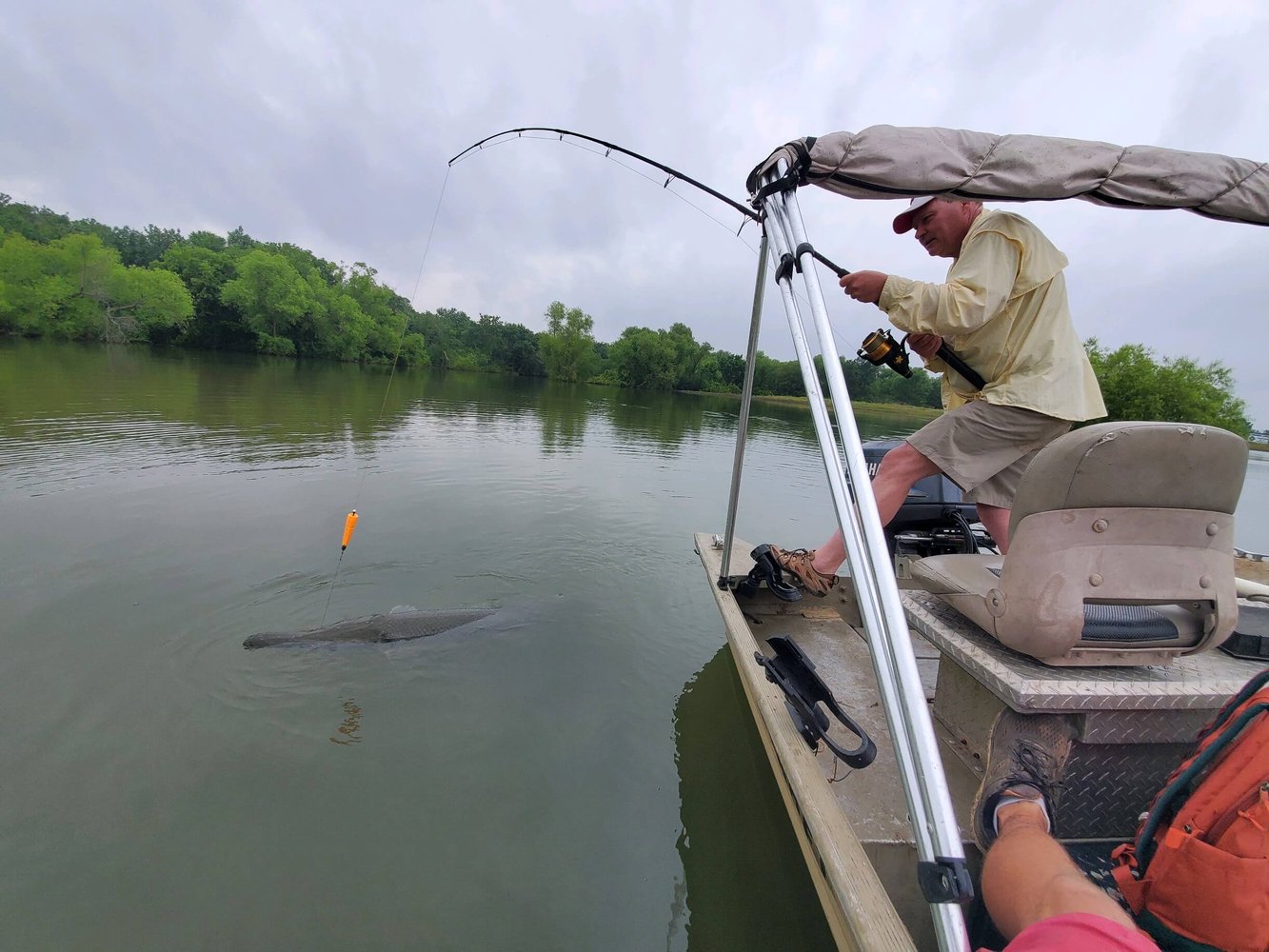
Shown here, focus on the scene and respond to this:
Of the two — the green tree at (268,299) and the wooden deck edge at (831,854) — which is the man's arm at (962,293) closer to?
the wooden deck edge at (831,854)

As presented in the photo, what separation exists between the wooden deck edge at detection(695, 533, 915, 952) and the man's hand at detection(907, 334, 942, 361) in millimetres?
1839

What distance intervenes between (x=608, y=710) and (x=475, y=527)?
4.24 m

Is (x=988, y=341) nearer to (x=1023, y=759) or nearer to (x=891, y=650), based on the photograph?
(x=1023, y=759)

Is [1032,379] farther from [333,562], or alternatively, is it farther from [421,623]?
[333,562]

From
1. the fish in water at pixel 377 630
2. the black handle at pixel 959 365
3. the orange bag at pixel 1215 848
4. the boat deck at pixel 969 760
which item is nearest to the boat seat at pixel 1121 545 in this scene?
the boat deck at pixel 969 760

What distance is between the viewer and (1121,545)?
1677mm

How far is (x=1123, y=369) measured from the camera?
3462 cm

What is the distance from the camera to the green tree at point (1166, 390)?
31.6 metres

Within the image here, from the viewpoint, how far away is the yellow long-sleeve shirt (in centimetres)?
229

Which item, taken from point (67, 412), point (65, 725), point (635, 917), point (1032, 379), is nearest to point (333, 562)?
point (65, 725)

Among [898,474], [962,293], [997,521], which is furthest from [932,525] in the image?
[962,293]

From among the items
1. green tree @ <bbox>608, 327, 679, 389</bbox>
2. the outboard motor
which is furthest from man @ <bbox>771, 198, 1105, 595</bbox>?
green tree @ <bbox>608, 327, 679, 389</bbox>

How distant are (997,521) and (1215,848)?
2191mm

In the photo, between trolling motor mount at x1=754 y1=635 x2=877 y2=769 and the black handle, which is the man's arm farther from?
trolling motor mount at x1=754 y1=635 x2=877 y2=769
